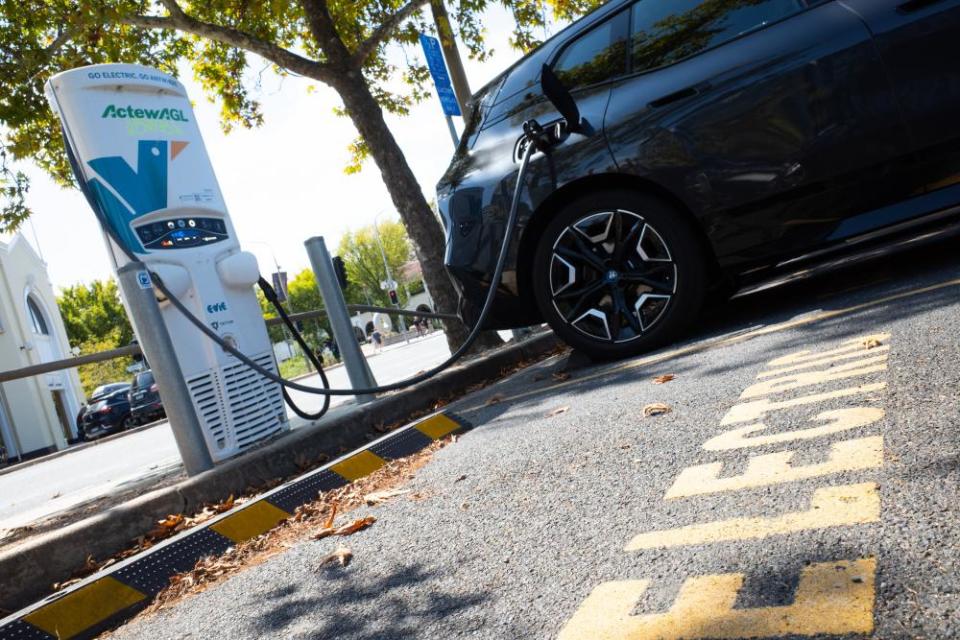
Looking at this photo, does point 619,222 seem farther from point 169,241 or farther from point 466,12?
point 466,12

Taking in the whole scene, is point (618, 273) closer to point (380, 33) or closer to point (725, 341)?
point (725, 341)

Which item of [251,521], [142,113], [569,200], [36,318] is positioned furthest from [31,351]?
[251,521]

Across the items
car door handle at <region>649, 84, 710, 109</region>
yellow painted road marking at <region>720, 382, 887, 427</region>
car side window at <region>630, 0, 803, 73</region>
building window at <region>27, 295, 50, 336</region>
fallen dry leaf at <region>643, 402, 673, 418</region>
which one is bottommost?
yellow painted road marking at <region>720, 382, 887, 427</region>

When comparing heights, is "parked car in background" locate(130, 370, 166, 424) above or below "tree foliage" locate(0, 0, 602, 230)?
below

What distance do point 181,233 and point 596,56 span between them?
2.53 metres

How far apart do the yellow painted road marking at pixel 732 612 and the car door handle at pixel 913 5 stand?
338 cm

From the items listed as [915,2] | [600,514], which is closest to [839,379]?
[600,514]

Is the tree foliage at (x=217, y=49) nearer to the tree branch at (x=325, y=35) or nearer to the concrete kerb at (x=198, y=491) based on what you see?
the tree branch at (x=325, y=35)

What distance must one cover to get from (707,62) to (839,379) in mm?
2127

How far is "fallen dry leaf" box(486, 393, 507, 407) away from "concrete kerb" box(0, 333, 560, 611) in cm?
57

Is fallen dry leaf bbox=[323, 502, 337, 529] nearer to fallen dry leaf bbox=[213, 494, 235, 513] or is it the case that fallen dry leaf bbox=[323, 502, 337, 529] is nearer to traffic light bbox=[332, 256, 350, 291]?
fallen dry leaf bbox=[213, 494, 235, 513]

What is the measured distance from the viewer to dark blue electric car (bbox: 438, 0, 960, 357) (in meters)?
4.14

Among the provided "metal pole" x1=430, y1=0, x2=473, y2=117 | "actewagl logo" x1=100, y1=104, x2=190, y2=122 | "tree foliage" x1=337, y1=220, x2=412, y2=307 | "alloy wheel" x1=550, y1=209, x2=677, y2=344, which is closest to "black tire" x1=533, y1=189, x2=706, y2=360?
"alloy wheel" x1=550, y1=209, x2=677, y2=344

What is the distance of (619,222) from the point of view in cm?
464
